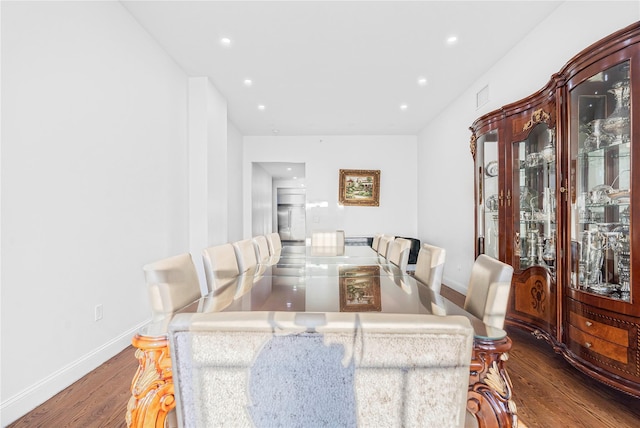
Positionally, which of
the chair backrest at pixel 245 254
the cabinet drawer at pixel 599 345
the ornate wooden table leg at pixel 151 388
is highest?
the chair backrest at pixel 245 254

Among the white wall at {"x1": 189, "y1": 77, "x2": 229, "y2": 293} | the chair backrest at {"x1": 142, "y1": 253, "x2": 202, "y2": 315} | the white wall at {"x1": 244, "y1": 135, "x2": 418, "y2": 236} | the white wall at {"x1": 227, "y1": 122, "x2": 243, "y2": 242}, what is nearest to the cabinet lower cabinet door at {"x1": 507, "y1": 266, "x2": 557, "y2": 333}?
the chair backrest at {"x1": 142, "y1": 253, "x2": 202, "y2": 315}

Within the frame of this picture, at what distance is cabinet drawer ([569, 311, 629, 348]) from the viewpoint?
163cm

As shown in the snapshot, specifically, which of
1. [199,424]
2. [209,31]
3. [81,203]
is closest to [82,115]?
[81,203]

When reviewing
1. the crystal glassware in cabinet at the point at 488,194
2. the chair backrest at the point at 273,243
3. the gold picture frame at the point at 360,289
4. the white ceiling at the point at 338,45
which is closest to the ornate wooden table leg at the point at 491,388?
the gold picture frame at the point at 360,289

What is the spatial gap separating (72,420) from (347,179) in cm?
550

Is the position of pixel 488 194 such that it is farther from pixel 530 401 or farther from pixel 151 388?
pixel 151 388

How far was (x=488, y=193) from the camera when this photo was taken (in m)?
3.09

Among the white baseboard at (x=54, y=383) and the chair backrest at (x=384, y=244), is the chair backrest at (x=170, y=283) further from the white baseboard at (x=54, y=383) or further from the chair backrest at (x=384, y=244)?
the chair backrest at (x=384, y=244)

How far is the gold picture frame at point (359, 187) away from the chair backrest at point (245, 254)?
12.4ft

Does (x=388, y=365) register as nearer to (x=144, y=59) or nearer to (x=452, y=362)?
(x=452, y=362)

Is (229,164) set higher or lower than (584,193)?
higher

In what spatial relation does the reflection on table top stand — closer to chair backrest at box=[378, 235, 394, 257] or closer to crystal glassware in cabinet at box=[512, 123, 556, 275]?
chair backrest at box=[378, 235, 394, 257]

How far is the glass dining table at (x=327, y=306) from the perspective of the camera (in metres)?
0.91

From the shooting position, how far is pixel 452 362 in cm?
57
